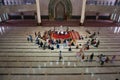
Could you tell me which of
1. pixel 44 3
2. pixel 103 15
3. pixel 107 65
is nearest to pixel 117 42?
pixel 107 65

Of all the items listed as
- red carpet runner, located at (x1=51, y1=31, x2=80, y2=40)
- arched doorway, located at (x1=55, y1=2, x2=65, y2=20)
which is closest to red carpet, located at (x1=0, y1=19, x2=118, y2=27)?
arched doorway, located at (x1=55, y1=2, x2=65, y2=20)

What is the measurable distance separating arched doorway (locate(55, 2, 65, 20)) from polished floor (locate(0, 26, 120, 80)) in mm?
6594

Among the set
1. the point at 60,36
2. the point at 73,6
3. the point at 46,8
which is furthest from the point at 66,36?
the point at 46,8

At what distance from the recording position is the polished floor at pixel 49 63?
9125 mm

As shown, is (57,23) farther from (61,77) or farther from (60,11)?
(61,77)

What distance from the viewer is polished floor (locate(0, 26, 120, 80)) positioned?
9125 millimetres

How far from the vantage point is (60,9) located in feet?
61.3

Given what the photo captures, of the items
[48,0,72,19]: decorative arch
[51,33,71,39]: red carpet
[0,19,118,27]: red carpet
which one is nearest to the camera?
[51,33,71,39]: red carpet

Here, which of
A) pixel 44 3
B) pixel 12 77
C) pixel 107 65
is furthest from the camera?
pixel 44 3

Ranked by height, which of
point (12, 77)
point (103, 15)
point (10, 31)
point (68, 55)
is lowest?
point (12, 77)

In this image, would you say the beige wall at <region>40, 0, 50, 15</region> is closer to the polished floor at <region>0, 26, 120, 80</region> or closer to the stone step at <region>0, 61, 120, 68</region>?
the polished floor at <region>0, 26, 120, 80</region>

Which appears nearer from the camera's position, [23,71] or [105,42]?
[23,71]

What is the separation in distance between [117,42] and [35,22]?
10.6m

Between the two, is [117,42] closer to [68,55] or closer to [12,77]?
[68,55]
